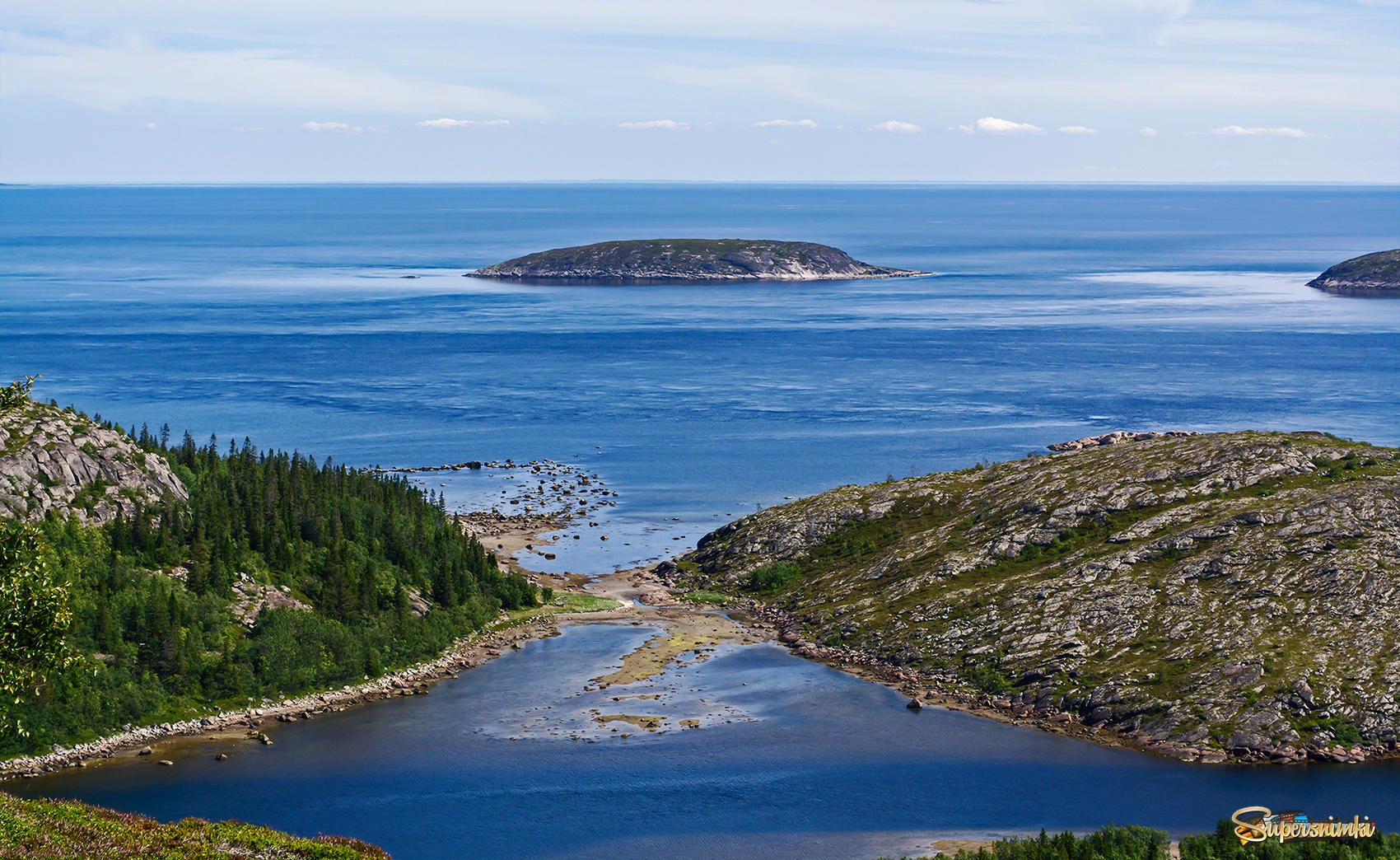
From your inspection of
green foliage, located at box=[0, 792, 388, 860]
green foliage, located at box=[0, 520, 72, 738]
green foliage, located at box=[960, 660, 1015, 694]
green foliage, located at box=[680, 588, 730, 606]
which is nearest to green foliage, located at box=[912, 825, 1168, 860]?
green foliage, located at box=[960, 660, 1015, 694]

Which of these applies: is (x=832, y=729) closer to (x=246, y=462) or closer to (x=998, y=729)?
(x=998, y=729)

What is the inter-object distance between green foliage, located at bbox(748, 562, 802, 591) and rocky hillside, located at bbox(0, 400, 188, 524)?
49.8m

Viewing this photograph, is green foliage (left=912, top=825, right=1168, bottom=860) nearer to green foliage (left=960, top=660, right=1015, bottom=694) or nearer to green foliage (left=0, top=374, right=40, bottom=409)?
green foliage (left=960, top=660, right=1015, bottom=694)

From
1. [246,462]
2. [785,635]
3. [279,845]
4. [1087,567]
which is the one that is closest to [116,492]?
[246,462]

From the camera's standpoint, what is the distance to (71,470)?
113000 millimetres

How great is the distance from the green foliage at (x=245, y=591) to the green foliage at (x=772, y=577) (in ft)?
65.5

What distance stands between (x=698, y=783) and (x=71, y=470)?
2289 inches

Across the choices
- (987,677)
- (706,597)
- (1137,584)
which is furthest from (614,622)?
(1137,584)

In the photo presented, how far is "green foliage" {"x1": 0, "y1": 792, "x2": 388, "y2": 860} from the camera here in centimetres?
5319

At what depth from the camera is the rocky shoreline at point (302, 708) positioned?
89812mm

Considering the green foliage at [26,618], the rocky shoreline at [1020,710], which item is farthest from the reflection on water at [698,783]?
the green foliage at [26,618]

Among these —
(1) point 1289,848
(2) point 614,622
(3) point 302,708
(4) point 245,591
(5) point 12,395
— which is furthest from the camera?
(2) point 614,622

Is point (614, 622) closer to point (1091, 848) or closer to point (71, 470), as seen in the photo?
point (71, 470)

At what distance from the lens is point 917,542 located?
128 meters
